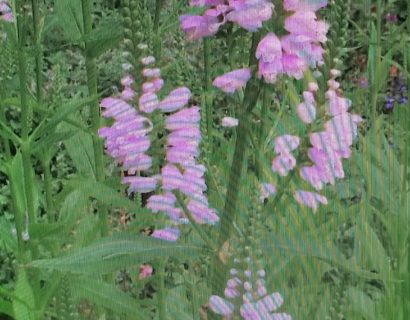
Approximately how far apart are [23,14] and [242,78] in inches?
14.7

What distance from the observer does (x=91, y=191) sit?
66 centimetres

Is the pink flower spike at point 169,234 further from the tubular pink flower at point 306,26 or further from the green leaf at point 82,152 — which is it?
the green leaf at point 82,152

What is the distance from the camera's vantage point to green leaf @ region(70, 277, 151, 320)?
2.07ft

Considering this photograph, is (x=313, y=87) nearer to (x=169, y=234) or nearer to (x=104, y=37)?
(x=169, y=234)

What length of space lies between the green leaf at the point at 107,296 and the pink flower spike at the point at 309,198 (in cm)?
18

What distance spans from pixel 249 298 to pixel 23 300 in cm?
38

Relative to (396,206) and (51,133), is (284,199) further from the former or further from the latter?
(51,133)

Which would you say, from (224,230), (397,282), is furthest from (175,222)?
(397,282)

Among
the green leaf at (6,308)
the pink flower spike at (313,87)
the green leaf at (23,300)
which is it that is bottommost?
the green leaf at (6,308)

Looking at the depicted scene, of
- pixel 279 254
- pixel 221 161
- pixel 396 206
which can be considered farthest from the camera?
pixel 221 161

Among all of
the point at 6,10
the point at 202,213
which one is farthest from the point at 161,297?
the point at 6,10

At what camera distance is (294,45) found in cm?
48

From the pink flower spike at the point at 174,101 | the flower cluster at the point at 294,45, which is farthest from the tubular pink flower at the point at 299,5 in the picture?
the pink flower spike at the point at 174,101

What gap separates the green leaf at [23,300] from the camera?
756 millimetres
